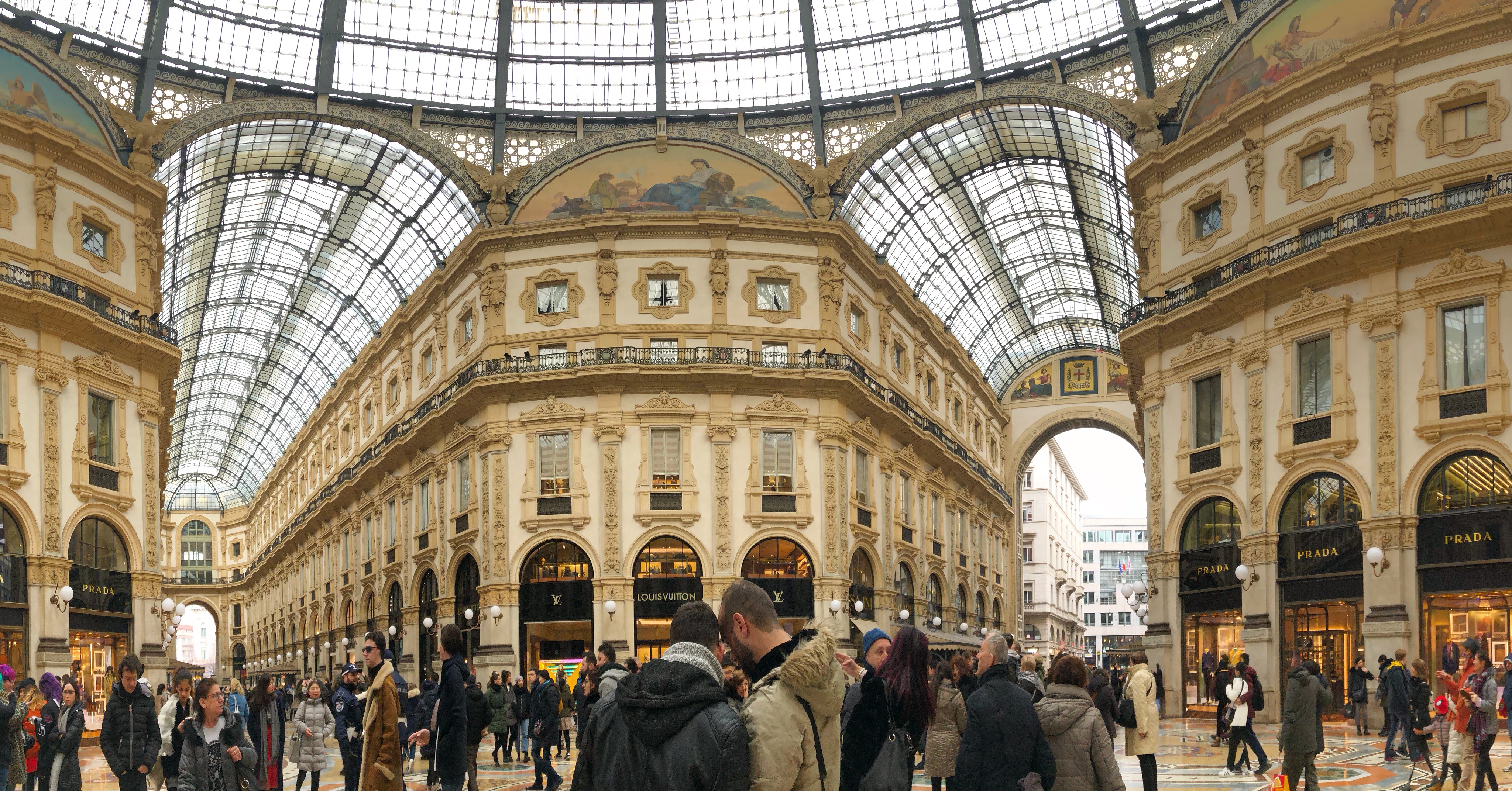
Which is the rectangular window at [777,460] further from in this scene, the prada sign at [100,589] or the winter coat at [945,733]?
the winter coat at [945,733]

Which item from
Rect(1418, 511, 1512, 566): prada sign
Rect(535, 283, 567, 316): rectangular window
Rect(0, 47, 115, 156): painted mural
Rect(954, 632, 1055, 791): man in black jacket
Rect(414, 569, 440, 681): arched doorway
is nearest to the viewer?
Rect(954, 632, 1055, 791): man in black jacket

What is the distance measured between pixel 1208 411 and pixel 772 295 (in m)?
15.4

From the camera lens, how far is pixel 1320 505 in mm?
32562

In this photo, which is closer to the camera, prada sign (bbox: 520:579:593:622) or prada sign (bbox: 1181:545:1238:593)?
prada sign (bbox: 1181:545:1238:593)

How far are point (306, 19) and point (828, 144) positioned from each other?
18315mm

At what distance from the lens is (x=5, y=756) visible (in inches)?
557

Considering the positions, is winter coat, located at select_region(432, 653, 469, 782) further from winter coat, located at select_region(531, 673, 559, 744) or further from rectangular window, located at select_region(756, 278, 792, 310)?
rectangular window, located at select_region(756, 278, 792, 310)

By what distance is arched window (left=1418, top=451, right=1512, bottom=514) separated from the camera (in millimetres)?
29188

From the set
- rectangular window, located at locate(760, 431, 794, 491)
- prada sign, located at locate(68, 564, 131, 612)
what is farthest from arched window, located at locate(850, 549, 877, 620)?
prada sign, located at locate(68, 564, 131, 612)

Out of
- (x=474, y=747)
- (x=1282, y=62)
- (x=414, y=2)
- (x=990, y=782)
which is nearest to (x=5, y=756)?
(x=474, y=747)

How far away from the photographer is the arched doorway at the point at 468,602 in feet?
148

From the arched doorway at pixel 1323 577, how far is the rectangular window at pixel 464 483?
26284mm

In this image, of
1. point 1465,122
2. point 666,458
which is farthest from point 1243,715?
point 666,458

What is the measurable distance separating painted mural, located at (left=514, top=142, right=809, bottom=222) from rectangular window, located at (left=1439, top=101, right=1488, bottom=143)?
21.0 m
